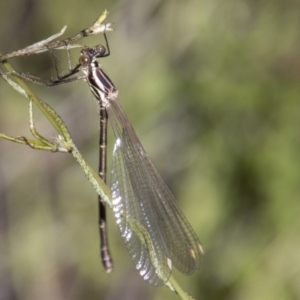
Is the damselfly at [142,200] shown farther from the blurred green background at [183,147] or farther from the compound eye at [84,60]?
the blurred green background at [183,147]

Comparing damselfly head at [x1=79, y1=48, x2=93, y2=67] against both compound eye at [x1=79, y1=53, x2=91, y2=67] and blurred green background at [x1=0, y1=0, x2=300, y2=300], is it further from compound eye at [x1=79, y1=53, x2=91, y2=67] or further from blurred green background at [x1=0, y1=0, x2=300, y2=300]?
blurred green background at [x1=0, y1=0, x2=300, y2=300]

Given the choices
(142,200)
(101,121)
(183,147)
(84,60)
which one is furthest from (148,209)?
(183,147)

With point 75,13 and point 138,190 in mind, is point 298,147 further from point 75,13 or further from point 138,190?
point 75,13

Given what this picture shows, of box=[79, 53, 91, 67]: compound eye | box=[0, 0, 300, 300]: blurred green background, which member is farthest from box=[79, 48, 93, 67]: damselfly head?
box=[0, 0, 300, 300]: blurred green background

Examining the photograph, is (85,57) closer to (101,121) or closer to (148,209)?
(101,121)

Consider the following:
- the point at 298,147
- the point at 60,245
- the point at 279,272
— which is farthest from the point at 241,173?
the point at 60,245

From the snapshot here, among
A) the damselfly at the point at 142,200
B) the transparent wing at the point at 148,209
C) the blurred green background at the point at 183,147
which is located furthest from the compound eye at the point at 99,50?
the blurred green background at the point at 183,147
